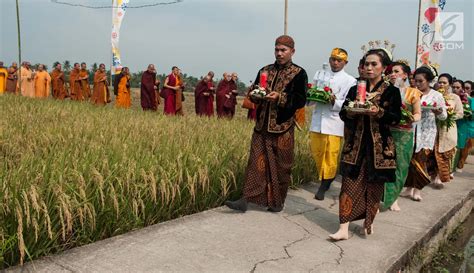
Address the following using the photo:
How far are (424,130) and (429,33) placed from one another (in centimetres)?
644

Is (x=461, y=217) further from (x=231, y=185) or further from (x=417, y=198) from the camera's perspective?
(x=231, y=185)

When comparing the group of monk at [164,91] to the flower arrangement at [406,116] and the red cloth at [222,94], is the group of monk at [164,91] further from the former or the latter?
the flower arrangement at [406,116]

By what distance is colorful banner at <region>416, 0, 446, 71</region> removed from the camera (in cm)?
1070

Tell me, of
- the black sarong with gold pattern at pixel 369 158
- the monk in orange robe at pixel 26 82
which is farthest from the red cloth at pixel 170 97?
the black sarong with gold pattern at pixel 369 158

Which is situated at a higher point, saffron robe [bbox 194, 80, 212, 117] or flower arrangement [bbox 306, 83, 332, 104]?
flower arrangement [bbox 306, 83, 332, 104]

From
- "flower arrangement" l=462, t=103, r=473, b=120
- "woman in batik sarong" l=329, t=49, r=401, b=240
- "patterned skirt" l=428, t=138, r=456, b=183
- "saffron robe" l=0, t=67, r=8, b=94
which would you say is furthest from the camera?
"saffron robe" l=0, t=67, r=8, b=94

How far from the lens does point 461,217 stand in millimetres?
5207

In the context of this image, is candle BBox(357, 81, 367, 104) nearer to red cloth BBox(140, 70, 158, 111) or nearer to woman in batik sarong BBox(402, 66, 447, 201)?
woman in batik sarong BBox(402, 66, 447, 201)

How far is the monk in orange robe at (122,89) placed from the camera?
1319cm

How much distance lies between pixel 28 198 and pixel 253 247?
4.63ft

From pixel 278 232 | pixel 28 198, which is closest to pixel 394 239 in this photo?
pixel 278 232

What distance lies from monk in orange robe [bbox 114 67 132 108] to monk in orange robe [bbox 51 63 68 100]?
4013mm

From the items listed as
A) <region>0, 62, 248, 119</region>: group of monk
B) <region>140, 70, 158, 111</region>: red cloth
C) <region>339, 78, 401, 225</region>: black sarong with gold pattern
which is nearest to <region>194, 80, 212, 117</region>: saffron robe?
<region>0, 62, 248, 119</region>: group of monk

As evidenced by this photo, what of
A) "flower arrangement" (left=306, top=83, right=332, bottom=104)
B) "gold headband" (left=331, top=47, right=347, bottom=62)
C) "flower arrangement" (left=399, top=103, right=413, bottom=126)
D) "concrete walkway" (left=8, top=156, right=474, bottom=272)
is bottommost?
"concrete walkway" (left=8, top=156, right=474, bottom=272)
